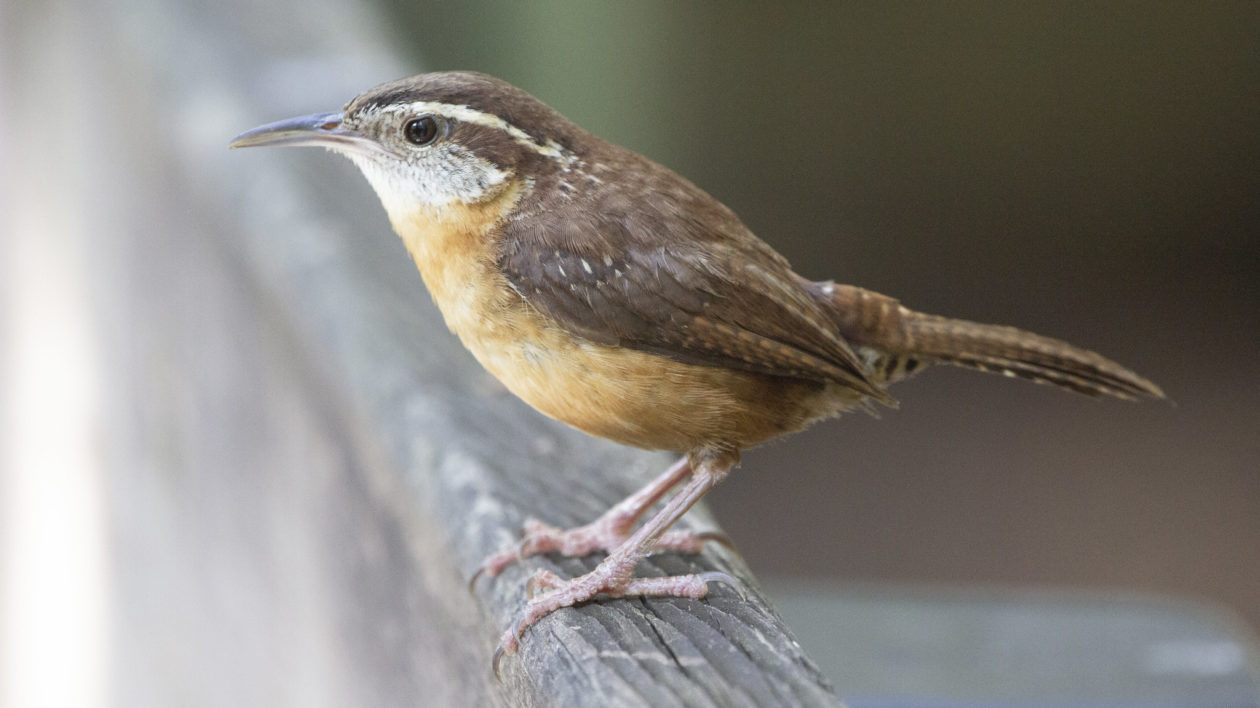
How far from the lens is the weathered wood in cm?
198

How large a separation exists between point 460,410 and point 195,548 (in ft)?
3.47

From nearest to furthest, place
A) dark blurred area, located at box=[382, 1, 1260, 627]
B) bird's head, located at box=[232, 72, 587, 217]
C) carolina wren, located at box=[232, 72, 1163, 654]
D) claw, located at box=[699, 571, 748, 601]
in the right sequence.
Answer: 1. claw, located at box=[699, 571, 748, 601]
2. carolina wren, located at box=[232, 72, 1163, 654]
3. bird's head, located at box=[232, 72, 587, 217]
4. dark blurred area, located at box=[382, 1, 1260, 627]

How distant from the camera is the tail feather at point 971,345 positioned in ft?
8.42

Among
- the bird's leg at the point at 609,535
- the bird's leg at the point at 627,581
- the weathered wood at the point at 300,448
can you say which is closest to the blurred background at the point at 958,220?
the weathered wood at the point at 300,448

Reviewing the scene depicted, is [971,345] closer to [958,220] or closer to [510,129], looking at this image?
[510,129]

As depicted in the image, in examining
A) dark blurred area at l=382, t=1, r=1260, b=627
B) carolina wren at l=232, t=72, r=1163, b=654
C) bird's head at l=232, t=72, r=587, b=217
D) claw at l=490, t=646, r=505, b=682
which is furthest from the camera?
dark blurred area at l=382, t=1, r=1260, b=627

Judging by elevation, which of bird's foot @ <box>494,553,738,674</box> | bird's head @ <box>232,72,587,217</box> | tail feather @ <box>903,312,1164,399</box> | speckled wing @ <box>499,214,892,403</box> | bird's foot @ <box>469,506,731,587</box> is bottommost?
bird's foot @ <box>494,553,738,674</box>

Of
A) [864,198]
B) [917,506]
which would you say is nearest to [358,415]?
[917,506]

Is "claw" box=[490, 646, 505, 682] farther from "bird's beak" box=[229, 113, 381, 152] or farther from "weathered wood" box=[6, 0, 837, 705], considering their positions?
"bird's beak" box=[229, 113, 381, 152]

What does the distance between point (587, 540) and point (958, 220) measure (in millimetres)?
6632

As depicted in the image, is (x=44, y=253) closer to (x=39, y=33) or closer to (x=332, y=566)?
(x=39, y=33)

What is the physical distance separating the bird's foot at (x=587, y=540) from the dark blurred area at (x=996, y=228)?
4611 mm

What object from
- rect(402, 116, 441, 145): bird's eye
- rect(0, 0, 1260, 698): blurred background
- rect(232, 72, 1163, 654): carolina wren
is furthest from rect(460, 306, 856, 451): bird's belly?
rect(0, 0, 1260, 698): blurred background

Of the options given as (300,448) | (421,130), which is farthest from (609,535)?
(421,130)
